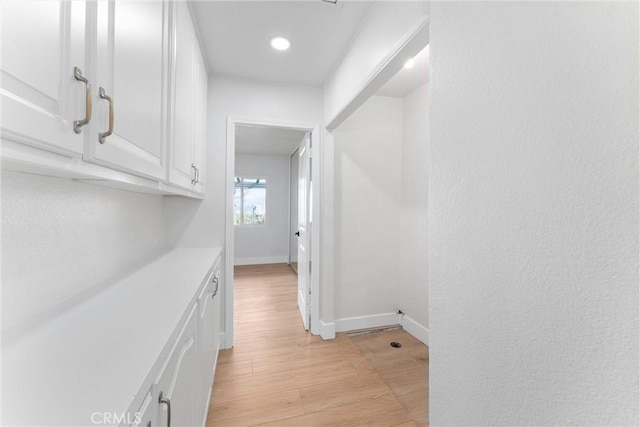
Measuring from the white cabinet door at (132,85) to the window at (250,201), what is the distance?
4.55 metres

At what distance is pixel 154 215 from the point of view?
1.94 metres

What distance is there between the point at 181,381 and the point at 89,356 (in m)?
0.35

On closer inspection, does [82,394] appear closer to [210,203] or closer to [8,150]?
[8,150]

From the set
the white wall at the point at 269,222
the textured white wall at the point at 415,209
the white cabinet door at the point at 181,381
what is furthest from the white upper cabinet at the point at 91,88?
the white wall at the point at 269,222

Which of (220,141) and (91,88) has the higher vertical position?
(220,141)

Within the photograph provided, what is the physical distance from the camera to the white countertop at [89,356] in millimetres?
461

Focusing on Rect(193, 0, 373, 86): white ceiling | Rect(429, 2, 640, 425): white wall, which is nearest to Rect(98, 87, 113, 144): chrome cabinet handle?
Rect(429, 2, 640, 425): white wall

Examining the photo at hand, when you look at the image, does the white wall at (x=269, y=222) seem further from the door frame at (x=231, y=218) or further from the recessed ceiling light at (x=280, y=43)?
the recessed ceiling light at (x=280, y=43)

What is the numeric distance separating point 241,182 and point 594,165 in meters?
5.59

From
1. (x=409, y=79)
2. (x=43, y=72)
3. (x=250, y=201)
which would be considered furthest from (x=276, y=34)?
(x=250, y=201)

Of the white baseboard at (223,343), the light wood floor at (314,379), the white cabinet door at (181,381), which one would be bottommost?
the light wood floor at (314,379)

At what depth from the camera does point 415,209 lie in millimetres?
2590

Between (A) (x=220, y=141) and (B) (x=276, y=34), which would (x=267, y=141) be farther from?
(B) (x=276, y=34)

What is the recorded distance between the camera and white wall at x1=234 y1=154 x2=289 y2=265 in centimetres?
555
